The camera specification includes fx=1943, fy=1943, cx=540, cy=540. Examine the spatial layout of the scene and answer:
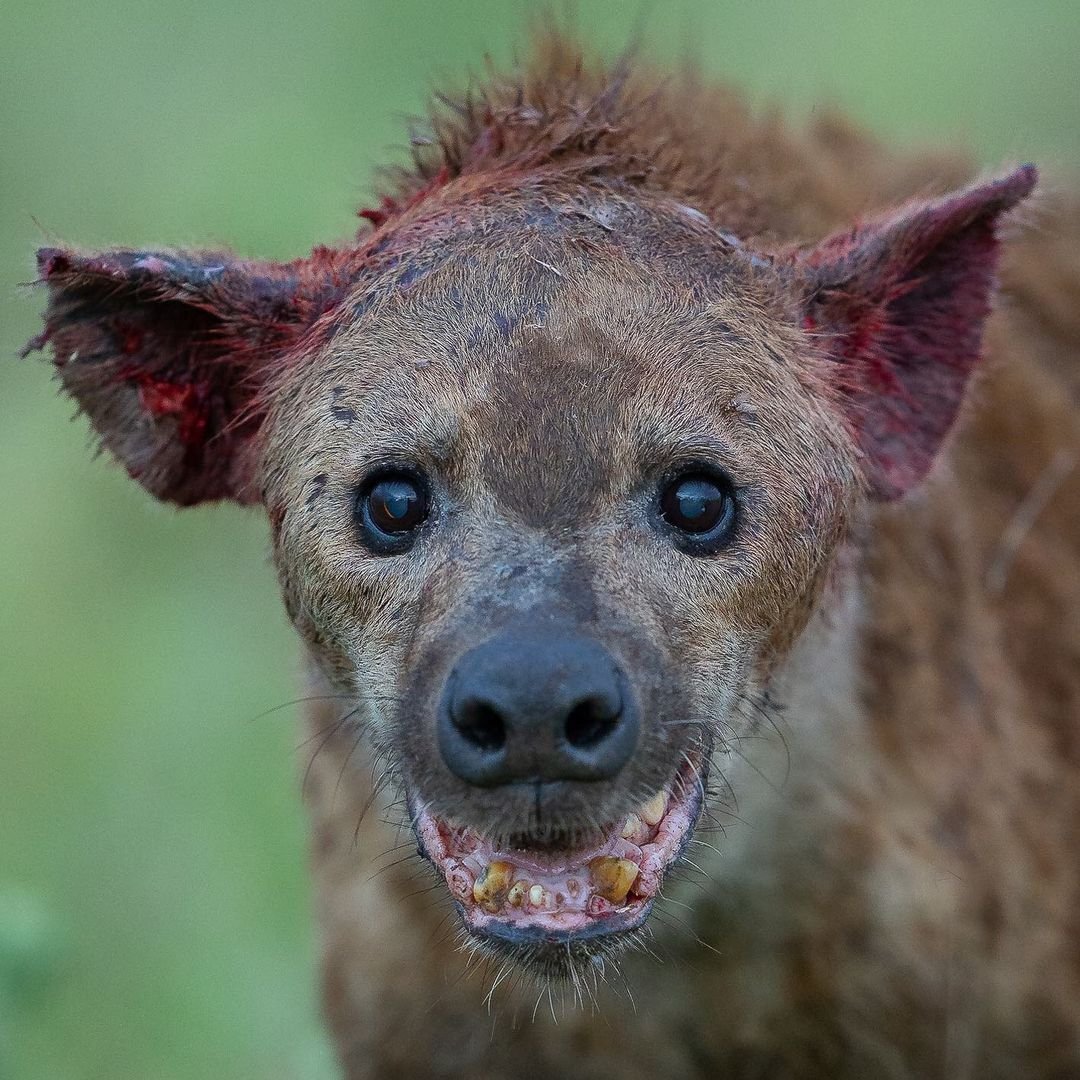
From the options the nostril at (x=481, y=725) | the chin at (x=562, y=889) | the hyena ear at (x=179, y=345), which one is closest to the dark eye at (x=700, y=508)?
the chin at (x=562, y=889)

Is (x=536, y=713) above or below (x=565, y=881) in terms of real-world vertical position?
above

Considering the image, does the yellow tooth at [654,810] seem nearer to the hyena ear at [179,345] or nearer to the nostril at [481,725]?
the nostril at [481,725]

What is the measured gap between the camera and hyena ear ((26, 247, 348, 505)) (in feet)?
10.7

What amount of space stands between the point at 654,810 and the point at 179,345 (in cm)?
116

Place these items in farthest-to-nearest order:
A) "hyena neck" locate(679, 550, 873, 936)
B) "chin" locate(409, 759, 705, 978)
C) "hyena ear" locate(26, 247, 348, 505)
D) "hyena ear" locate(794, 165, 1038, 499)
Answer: "hyena neck" locate(679, 550, 873, 936), "hyena ear" locate(794, 165, 1038, 499), "hyena ear" locate(26, 247, 348, 505), "chin" locate(409, 759, 705, 978)

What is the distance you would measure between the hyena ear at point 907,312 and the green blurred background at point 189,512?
1075 mm

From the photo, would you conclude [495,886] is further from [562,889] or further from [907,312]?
[907,312]

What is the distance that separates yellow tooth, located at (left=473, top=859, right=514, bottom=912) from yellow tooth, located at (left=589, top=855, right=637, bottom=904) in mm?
131

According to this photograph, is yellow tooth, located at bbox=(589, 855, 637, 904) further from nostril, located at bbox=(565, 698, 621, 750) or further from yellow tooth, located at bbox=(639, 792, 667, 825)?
nostril, located at bbox=(565, 698, 621, 750)

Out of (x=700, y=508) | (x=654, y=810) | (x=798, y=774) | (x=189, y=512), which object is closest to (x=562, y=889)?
(x=654, y=810)

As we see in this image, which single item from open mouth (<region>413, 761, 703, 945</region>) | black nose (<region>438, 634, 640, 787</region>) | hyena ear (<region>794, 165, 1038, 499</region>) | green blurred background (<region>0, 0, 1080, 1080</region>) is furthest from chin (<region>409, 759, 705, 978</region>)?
green blurred background (<region>0, 0, 1080, 1080</region>)

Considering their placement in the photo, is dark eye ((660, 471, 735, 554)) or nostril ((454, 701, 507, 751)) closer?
nostril ((454, 701, 507, 751))

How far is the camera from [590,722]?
2.77 metres

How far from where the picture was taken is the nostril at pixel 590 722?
2736mm
